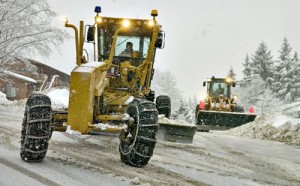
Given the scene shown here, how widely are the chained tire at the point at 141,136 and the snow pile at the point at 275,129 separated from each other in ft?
24.4

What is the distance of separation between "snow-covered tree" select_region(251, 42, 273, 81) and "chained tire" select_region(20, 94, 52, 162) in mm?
59921

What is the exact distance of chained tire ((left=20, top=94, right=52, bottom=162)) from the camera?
5.12 meters

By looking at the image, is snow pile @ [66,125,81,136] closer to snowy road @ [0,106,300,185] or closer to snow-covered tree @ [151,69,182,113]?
snowy road @ [0,106,300,185]

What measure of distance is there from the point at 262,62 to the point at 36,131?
2421 inches

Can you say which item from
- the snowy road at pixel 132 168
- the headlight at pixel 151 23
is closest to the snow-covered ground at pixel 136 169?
the snowy road at pixel 132 168

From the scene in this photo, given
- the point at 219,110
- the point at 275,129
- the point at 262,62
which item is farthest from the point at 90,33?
the point at 262,62

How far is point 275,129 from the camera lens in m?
13.4

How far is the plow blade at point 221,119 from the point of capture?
16.8 meters

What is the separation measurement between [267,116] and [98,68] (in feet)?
36.4

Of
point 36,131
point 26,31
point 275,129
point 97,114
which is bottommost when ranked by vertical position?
point 275,129

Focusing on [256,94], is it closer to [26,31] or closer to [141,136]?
[26,31]

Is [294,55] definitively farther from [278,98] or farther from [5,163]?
[5,163]

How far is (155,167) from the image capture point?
5.49m

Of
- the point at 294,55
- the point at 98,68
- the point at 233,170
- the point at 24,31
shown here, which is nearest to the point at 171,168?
the point at 233,170
